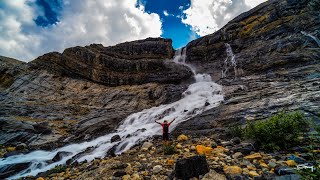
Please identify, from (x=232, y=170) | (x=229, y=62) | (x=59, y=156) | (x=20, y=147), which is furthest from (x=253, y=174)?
(x=229, y=62)

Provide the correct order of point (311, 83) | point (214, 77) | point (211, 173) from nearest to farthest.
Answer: point (211, 173), point (311, 83), point (214, 77)

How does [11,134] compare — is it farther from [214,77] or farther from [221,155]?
[214,77]

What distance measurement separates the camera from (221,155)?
7.94 meters

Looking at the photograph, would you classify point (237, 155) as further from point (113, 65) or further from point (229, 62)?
point (113, 65)

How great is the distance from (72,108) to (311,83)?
3057 centimetres

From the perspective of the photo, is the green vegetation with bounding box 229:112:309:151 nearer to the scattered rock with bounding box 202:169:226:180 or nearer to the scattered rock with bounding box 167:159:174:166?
the scattered rock with bounding box 202:169:226:180

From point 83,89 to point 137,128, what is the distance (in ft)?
74.5

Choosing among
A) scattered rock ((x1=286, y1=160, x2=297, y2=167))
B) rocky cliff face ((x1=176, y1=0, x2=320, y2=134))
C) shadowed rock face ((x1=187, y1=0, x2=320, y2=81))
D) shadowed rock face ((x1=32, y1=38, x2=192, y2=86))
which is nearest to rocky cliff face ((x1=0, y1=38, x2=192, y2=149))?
shadowed rock face ((x1=32, y1=38, x2=192, y2=86))

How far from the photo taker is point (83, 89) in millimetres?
40500

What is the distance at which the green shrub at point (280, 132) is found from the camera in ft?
25.6

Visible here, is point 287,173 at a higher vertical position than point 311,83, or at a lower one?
lower

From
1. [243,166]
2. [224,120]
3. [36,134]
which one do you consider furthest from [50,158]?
[243,166]

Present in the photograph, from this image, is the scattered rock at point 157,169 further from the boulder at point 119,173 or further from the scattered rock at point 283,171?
the scattered rock at point 283,171

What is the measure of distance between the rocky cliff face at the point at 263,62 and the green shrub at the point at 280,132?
324 cm
